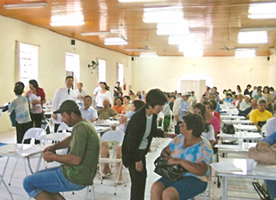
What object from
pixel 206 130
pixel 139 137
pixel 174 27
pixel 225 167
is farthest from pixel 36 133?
pixel 174 27

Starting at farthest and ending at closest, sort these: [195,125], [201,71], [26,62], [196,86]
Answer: [201,71] < [196,86] < [26,62] < [195,125]

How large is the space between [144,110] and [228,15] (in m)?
7.07

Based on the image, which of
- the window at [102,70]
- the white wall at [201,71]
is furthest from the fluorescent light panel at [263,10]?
the white wall at [201,71]

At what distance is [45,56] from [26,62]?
91 cm

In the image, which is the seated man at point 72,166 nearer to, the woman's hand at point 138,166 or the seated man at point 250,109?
the woman's hand at point 138,166

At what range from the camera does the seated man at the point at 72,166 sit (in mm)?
2752

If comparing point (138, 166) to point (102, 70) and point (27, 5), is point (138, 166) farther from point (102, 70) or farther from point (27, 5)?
point (102, 70)

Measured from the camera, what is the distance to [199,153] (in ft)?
9.30

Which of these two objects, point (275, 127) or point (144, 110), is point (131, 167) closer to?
point (144, 110)

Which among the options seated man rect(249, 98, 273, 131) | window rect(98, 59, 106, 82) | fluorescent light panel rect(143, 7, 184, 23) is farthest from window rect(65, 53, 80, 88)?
seated man rect(249, 98, 273, 131)

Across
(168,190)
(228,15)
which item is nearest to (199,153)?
(168,190)

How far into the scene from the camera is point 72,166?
2.80 metres

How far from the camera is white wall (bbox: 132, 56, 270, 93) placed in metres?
20.8

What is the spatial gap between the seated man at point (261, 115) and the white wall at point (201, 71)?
14.9 meters
